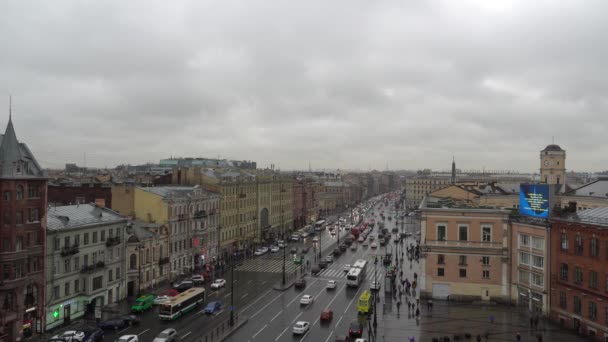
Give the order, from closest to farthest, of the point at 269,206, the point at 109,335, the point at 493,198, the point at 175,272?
the point at 109,335 < the point at 175,272 < the point at 493,198 < the point at 269,206

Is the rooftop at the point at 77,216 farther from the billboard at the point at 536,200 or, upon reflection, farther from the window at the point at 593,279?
the window at the point at 593,279

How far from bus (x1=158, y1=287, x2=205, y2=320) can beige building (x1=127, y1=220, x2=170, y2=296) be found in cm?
964

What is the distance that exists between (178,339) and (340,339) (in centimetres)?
1324

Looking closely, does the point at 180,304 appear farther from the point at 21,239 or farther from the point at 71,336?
the point at 21,239

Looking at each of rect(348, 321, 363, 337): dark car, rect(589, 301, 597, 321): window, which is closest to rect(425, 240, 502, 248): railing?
rect(589, 301, 597, 321): window

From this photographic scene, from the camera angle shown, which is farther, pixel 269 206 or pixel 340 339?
pixel 269 206

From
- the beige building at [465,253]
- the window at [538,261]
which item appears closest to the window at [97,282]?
the beige building at [465,253]

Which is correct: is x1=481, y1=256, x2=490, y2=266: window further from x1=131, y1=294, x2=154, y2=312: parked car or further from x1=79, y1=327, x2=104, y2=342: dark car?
x1=79, y1=327, x2=104, y2=342: dark car

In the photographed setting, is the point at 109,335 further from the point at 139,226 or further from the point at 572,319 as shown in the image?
the point at 572,319

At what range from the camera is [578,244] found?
43750mm

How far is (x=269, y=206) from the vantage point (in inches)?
4291

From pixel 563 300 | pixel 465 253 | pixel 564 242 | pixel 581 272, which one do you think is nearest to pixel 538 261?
pixel 564 242

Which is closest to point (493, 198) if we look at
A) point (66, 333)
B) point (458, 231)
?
point (458, 231)

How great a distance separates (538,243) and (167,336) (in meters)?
36.5
